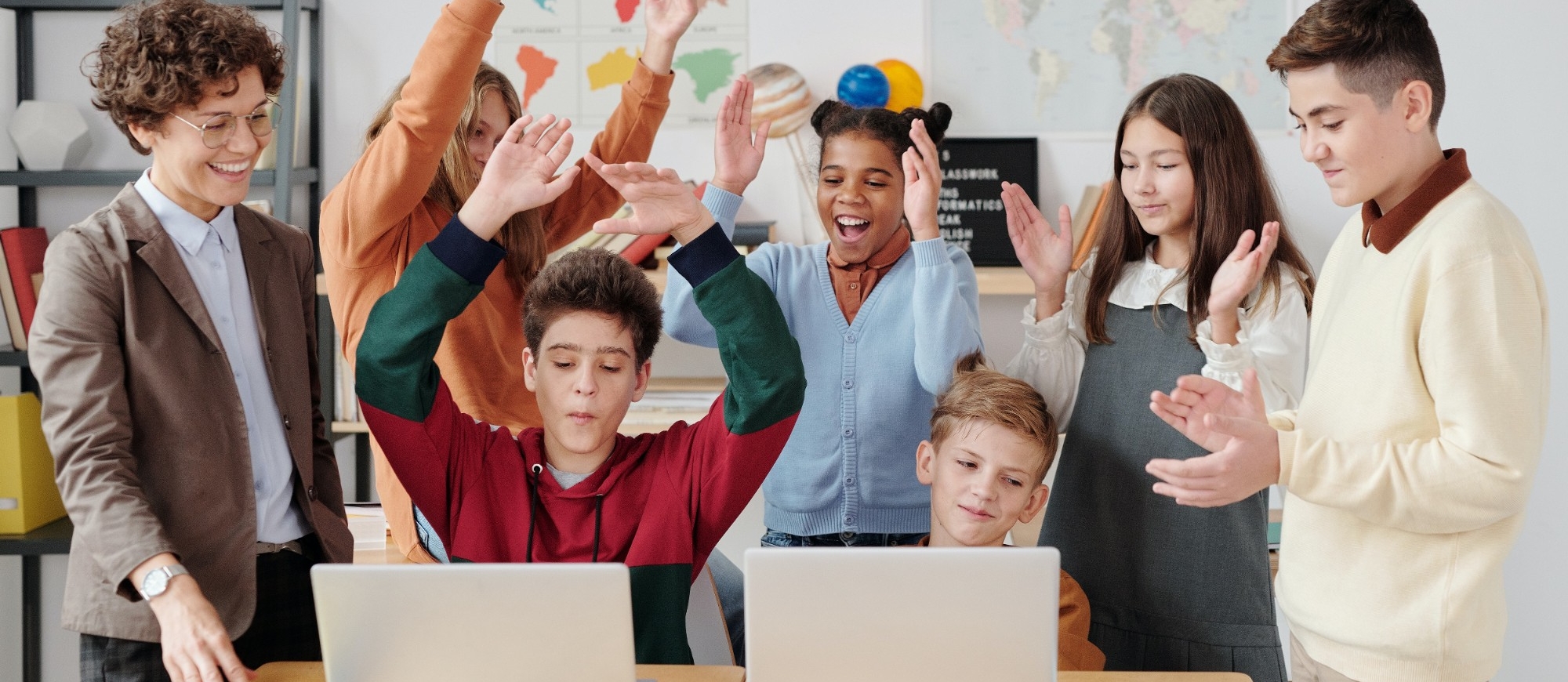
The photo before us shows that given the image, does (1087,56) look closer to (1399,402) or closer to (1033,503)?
(1033,503)

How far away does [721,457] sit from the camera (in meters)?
1.56

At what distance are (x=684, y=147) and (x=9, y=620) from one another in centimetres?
213

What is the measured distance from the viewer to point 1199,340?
1.61 m

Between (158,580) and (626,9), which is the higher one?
(626,9)

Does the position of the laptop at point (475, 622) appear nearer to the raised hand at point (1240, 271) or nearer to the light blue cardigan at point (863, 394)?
the light blue cardigan at point (863, 394)

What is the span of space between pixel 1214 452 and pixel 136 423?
47.7 inches

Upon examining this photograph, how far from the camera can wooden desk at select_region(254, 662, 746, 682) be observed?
1.30 m

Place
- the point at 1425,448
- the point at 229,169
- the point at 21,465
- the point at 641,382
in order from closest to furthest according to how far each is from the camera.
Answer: the point at 1425,448 → the point at 229,169 → the point at 641,382 → the point at 21,465

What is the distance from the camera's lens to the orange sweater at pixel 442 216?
1.62m

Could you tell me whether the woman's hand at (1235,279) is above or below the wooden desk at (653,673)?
above

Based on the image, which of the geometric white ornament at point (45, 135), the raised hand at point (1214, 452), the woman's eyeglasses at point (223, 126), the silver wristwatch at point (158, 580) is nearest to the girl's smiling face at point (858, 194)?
the raised hand at point (1214, 452)

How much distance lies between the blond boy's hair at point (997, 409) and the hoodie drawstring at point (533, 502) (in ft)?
1.93

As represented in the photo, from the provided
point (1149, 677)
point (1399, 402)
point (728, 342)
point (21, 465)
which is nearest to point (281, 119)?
point (21, 465)

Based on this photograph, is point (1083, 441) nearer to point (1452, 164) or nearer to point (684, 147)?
point (1452, 164)
